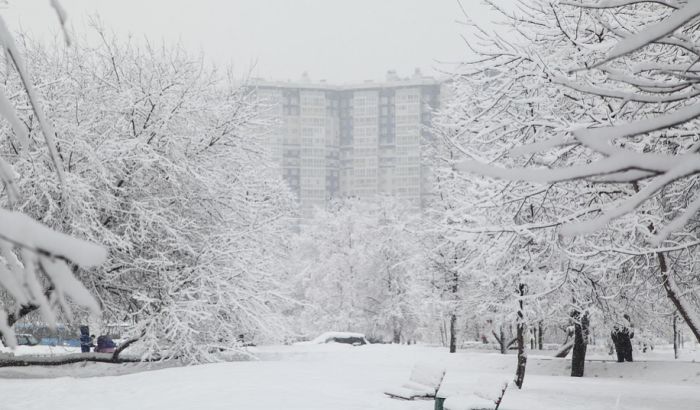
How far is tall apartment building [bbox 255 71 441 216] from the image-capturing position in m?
123

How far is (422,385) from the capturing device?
11.5m

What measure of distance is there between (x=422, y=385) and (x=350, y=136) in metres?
121

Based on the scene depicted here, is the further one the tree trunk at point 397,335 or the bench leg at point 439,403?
the tree trunk at point 397,335

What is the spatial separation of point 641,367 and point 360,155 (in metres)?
105

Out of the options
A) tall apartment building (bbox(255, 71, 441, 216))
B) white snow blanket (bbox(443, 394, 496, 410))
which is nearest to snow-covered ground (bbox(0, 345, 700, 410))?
white snow blanket (bbox(443, 394, 496, 410))

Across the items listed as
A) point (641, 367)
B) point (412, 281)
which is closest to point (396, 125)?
point (412, 281)

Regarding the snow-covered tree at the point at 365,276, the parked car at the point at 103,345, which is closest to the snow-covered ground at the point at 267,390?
the parked car at the point at 103,345

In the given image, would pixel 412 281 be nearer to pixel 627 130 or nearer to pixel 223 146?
pixel 223 146

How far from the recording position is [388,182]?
124 meters

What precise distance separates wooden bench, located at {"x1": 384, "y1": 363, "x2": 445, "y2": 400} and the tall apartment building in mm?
109139

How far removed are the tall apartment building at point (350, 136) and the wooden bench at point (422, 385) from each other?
109139mm

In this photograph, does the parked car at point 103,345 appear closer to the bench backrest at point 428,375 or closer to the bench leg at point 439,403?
the bench backrest at point 428,375

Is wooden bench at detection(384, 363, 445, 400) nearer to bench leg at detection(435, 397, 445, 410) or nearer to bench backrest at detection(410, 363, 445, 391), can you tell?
bench backrest at detection(410, 363, 445, 391)

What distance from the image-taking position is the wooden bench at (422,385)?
11.0 m
